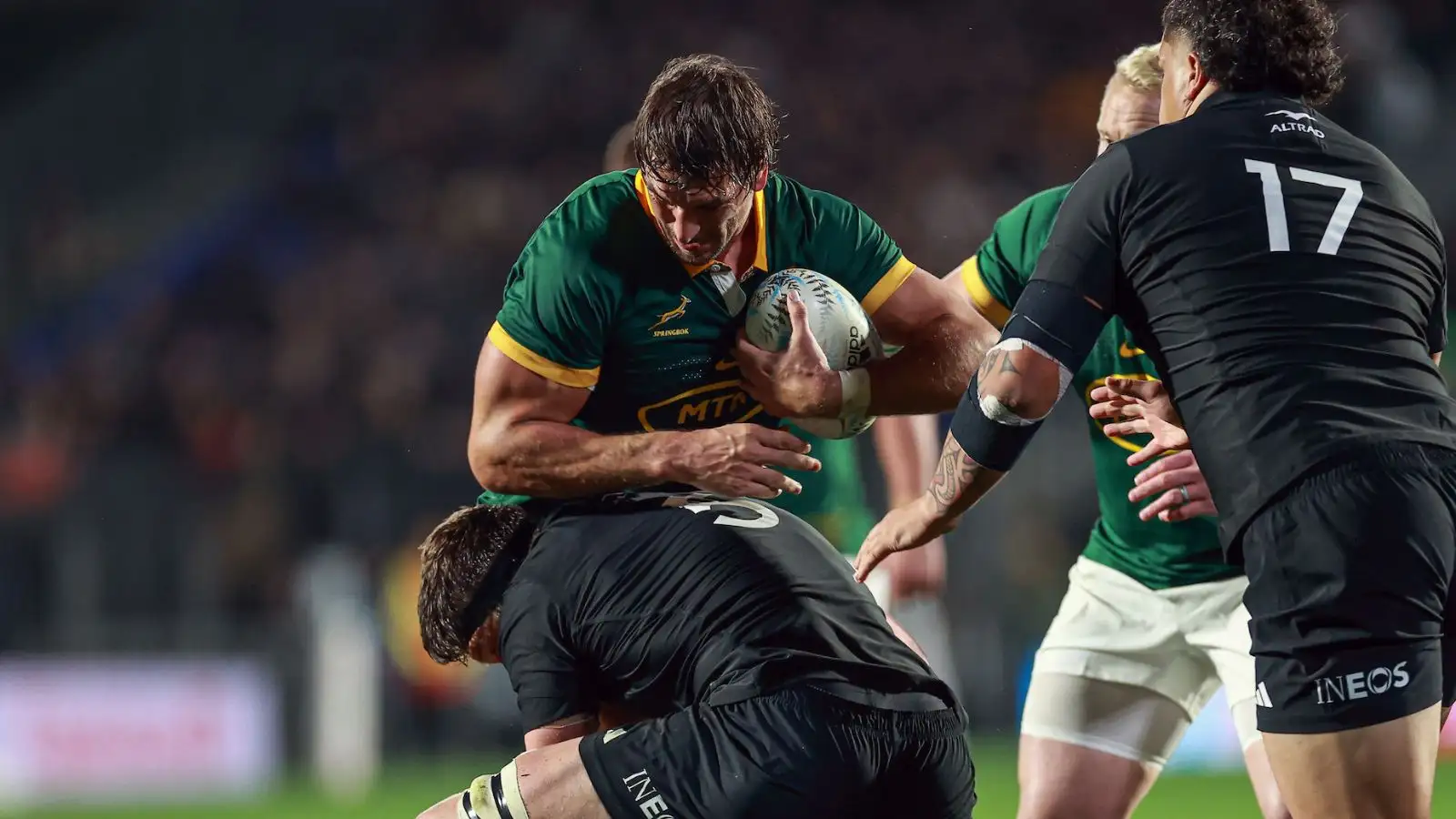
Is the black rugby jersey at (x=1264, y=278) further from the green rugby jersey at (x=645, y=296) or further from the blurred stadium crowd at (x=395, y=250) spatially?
the blurred stadium crowd at (x=395, y=250)

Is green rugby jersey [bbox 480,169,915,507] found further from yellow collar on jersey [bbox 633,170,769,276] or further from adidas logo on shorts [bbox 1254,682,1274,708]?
adidas logo on shorts [bbox 1254,682,1274,708]

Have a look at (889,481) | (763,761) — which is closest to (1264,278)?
(763,761)

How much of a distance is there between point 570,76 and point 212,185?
352 cm

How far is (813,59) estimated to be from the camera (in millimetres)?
16250

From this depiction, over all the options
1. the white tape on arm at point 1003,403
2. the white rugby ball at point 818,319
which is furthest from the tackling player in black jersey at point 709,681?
the white tape on arm at point 1003,403

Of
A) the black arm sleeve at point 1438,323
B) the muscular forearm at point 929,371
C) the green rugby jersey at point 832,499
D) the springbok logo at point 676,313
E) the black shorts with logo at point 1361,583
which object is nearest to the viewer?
the black shorts with logo at point 1361,583

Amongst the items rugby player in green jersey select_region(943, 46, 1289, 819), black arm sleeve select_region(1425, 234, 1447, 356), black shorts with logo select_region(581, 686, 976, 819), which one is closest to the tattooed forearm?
black shorts with logo select_region(581, 686, 976, 819)

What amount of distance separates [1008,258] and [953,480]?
1401 millimetres

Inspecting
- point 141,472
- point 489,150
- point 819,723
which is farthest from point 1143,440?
point 489,150

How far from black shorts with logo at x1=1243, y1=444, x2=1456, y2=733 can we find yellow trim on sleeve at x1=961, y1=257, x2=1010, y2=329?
1689 millimetres

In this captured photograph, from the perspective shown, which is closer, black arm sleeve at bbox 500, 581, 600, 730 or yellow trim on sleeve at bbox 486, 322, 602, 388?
black arm sleeve at bbox 500, 581, 600, 730

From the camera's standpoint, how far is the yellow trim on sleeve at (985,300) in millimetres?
4957

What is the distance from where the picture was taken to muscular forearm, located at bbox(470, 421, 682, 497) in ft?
12.3

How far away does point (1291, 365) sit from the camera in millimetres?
3344
